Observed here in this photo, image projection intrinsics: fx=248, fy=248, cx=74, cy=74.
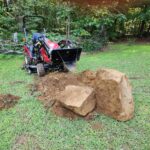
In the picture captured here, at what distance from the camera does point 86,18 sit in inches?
371

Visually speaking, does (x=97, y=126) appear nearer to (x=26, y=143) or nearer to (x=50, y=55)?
(x=26, y=143)

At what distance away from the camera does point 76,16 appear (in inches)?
398

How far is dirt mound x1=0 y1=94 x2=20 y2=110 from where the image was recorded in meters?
3.58

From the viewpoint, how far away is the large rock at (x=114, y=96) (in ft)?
10.2

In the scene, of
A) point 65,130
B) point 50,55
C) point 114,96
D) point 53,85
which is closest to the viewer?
point 65,130

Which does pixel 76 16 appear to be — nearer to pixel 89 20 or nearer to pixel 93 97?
pixel 89 20

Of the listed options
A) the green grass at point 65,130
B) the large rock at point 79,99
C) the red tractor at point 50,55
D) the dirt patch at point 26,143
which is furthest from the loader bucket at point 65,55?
the dirt patch at point 26,143

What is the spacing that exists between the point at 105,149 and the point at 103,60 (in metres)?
4.12

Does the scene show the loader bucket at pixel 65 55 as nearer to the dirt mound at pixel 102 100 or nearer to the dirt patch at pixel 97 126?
the dirt mound at pixel 102 100

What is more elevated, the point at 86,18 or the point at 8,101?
the point at 86,18

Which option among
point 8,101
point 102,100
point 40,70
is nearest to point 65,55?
point 40,70

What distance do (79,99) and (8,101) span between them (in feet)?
3.94

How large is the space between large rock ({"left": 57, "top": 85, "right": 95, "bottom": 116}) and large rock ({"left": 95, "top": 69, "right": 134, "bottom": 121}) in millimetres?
122

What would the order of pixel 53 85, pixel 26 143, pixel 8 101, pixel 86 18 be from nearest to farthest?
pixel 26 143 < pixel 8 101 < pixel 53 85 < pixel 86 18
